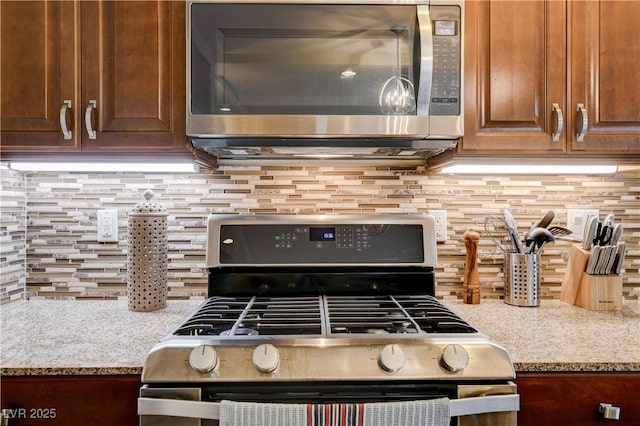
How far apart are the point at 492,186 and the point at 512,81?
1.43 ft

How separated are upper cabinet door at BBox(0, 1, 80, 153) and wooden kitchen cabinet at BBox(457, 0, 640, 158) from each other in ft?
3.78

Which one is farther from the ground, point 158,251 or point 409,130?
point 409,130

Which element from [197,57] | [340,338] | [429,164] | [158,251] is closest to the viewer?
[340,338]

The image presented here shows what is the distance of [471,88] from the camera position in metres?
1.29

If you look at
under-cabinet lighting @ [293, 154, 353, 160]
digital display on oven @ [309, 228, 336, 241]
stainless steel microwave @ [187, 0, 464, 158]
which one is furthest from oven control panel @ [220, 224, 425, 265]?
stainless steel microwave @ [187, 0, 464, 158]

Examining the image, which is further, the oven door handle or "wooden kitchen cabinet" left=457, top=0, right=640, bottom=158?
"wooden kitchen cabinet" left=457, top=0, right=640, bottom=158

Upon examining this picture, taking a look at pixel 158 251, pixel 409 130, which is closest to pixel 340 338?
pixel 409 130

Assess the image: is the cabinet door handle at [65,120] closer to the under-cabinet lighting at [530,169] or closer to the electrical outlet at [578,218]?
the under-cabinet lighting at [530,169]

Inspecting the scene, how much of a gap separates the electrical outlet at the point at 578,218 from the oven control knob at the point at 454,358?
931 mm

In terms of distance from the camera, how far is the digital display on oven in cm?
146

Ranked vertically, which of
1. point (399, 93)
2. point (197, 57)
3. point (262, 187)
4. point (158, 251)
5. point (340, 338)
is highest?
point (197, 57)

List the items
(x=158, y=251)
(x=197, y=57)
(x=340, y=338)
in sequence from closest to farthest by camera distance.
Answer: (x=340, y=338)
(x=197, y=57)
(x=158, y=251)

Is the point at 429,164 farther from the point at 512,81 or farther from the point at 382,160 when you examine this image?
the point at 512,81

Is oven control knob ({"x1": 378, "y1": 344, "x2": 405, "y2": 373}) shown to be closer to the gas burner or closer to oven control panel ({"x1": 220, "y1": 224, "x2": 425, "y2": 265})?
the gas burner
